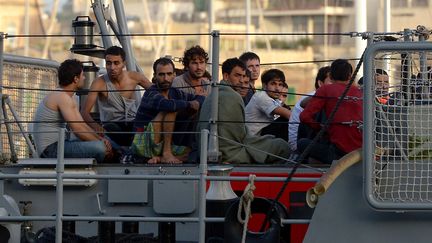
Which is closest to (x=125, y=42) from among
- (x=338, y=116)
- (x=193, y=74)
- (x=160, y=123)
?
(x=193, y=74)

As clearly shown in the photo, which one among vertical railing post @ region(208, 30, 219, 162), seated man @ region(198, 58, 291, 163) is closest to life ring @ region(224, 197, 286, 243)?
vertical railing post @ region(208, 30, 219, 162)

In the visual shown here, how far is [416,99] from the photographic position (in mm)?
7781

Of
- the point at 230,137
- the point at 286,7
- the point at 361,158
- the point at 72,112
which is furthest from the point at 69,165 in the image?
the point at 286,7

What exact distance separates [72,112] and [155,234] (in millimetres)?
1190

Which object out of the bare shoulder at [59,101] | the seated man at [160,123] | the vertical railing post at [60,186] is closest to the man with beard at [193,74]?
the seated man at [160,123]

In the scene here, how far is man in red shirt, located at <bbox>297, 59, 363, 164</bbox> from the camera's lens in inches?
350

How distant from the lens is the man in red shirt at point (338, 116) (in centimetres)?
890

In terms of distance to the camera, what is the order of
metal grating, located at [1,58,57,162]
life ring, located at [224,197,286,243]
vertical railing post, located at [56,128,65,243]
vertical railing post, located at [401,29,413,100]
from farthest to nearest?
metal grating, located at [1,58,57,162], vertical railing post, located at [56,128,65,243], life ring, located at [224,197,286,243], vertical railing post, located at [401,29,413,100]

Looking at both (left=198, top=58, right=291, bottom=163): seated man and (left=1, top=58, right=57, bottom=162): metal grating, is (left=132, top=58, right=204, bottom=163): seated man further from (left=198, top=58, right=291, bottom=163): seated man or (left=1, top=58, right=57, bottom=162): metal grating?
(left=1, top=58, right=57, bottom=162): metal grating

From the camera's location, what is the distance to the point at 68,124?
9727 millimetres

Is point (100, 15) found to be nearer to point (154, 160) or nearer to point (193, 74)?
point (193, 74)

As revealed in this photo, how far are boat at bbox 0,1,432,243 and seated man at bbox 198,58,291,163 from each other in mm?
139

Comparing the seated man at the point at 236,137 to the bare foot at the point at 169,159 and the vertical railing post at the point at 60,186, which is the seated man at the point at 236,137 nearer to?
the bare foot at the point at 169,159

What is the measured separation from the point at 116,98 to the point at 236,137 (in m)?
1.53
